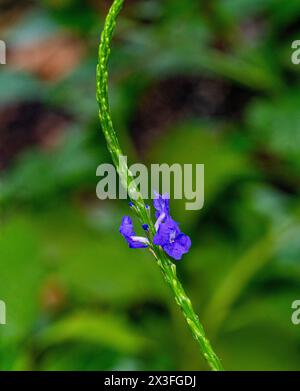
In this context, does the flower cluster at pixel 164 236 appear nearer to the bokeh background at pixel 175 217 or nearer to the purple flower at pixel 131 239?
the purple flower at pixel 131 239

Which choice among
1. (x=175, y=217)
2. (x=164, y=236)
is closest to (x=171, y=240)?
(x=164, y=236)

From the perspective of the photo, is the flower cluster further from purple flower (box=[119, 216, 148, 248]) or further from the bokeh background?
the bokeh background

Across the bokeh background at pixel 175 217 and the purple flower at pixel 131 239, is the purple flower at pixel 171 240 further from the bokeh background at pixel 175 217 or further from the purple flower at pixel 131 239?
the bokeh background at pixel 175 217

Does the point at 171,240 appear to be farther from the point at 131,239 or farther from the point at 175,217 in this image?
the point at 175,217

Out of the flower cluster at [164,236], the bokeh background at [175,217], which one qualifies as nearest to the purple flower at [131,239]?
the flower cluster at [164,236]

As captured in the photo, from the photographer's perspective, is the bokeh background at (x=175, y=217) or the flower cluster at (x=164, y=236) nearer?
the flower cluster at (x=164, y=236)

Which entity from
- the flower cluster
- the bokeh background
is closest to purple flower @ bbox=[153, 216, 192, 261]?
the flower cluster

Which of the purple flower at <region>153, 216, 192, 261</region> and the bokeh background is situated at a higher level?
the bokeh background

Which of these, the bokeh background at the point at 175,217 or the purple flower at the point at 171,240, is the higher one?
the bokeh background at the point at 175,217
